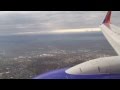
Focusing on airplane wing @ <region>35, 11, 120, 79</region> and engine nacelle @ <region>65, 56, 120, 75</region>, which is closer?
airplane wing @ <region>35, 11, 120, 79</region>

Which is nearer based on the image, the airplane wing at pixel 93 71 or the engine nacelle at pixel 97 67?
the airplane wing at pixel 93 71
